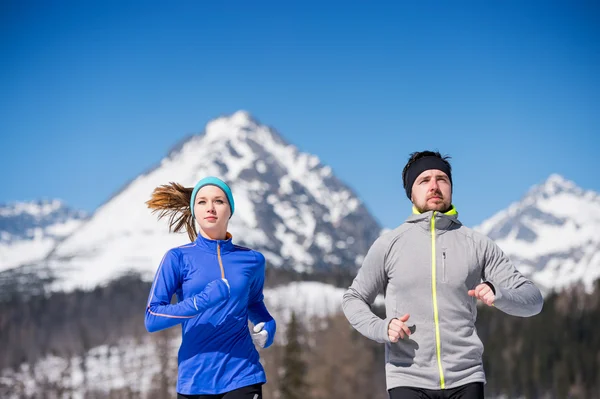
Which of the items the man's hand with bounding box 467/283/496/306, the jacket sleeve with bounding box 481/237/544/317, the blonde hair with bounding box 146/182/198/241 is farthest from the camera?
the blonde hair with bounding box 146/182/198/241

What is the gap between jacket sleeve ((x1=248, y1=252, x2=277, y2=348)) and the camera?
7.82 meters

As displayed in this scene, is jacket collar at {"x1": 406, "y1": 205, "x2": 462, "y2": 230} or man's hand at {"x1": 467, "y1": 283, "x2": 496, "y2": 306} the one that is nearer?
man's hand at {"x1": 467, "y1": 283, "x2": 496, "y2": 306}

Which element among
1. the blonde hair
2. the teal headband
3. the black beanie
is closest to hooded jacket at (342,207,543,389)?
the black beanie

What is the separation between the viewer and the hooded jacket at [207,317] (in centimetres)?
717

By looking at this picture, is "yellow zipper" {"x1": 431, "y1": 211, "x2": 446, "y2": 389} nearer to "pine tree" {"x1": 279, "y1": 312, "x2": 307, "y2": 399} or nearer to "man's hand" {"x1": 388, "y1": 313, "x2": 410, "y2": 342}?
"man's hand" {"x1": 388, "y1": 313, "x2": 410, "y2": 342}

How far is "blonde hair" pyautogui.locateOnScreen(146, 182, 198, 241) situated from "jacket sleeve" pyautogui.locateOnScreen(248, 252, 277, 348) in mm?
817

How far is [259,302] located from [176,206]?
132 centimetres

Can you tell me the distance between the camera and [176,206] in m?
8.34

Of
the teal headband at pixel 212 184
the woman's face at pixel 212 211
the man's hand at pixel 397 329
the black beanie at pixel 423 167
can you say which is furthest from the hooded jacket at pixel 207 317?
the black beanie at pixel 423 167

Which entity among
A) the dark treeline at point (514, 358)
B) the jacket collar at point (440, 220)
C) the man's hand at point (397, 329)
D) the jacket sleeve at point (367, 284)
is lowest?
the man's hand at point (397, 329)

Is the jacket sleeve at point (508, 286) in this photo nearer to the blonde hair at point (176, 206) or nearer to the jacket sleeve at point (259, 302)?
the jacket sleeve at point (259, 302)

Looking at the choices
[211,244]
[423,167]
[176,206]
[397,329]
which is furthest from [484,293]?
[176,206]

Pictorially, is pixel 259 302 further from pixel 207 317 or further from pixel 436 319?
pixel 436 319

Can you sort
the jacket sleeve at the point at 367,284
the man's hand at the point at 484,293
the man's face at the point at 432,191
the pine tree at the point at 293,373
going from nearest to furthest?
the man's hand at the point at 484,293, the jacket sleeve at the point at 367,284, the man's face at the point at 432,191, the pine tree at the point at 293,373
